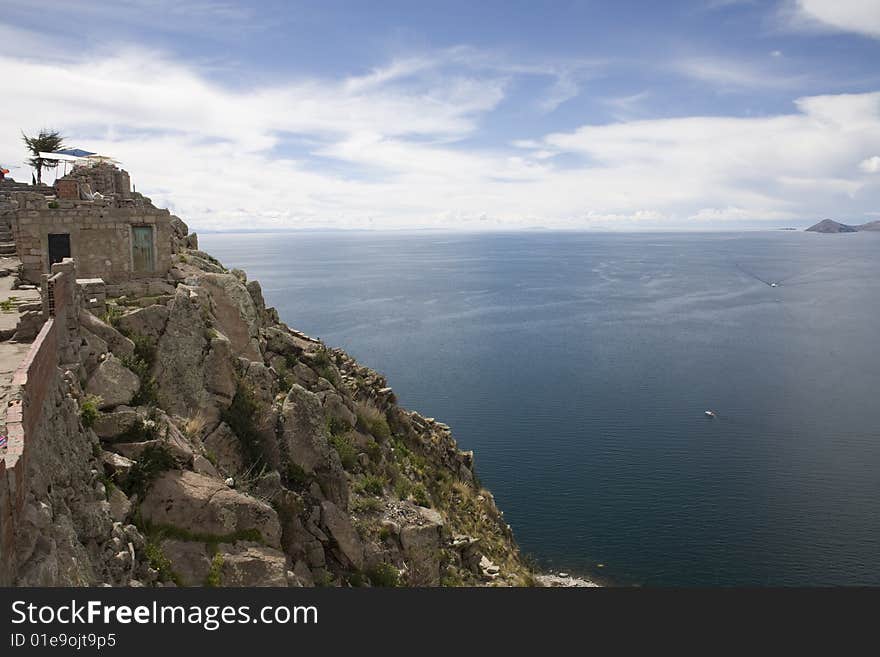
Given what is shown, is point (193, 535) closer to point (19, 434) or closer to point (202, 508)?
point (202, 508)

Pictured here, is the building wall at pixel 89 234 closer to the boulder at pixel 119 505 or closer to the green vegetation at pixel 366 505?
the green vegetation at pixel 366 505

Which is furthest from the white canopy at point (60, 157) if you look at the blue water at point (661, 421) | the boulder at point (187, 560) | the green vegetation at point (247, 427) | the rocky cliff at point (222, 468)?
the blue water at point (661, 421)

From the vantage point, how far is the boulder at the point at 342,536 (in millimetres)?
21578

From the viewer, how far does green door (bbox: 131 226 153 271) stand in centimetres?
2461

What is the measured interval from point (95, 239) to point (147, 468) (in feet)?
39.8

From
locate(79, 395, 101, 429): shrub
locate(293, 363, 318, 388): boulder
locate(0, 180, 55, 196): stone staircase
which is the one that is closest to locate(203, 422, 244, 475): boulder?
locate(79, 395, 101, 429): shrub

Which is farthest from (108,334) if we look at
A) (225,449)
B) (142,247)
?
(142,247)

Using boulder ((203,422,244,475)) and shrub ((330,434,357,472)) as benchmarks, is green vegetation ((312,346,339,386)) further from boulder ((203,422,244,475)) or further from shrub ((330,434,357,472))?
boulder ((203,422,244,475))

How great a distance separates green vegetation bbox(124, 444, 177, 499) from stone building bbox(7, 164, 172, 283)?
1066 cm

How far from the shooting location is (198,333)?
2173 centimetres

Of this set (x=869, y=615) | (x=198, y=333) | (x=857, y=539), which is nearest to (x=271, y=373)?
(x=198, y=333)

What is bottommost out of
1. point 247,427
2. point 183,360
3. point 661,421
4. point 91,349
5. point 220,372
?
point 661,421

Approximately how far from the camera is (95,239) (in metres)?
24.1

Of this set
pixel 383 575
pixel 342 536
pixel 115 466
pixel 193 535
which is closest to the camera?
pixel 115 466
